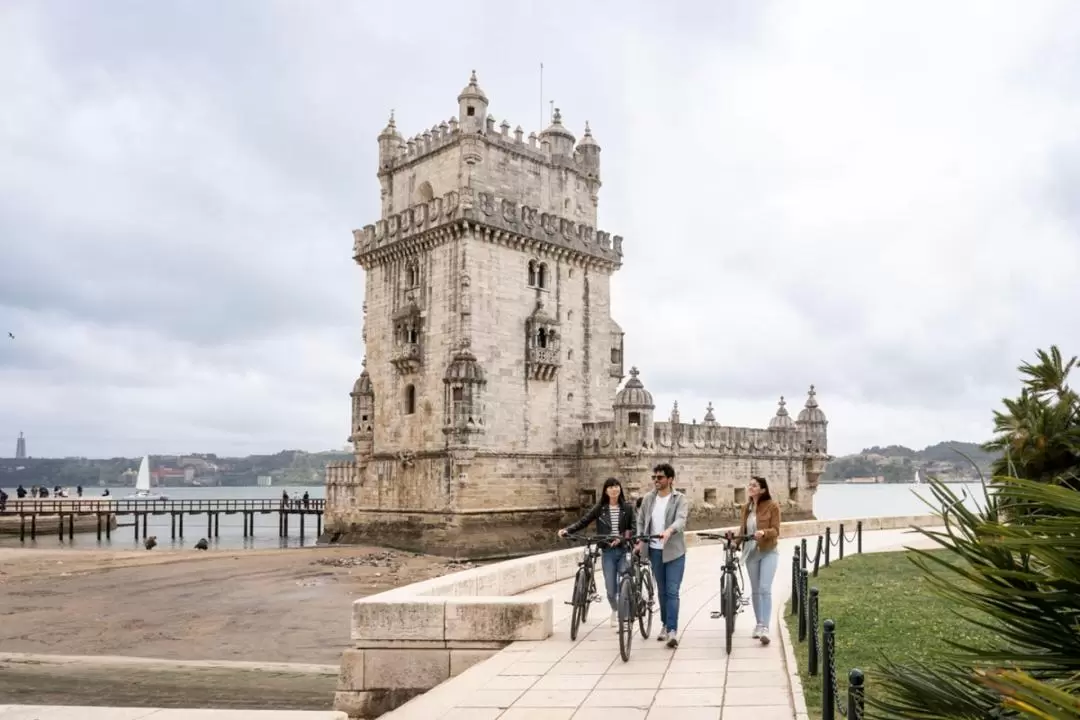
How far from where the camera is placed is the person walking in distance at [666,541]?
405 inches

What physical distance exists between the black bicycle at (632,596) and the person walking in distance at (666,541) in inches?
5.7

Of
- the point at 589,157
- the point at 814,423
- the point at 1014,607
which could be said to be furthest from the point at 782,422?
the point at 1014,607

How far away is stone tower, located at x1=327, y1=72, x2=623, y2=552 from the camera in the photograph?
3409 cm

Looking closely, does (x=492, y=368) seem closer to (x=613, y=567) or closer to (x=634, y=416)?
(x=634, y=416)

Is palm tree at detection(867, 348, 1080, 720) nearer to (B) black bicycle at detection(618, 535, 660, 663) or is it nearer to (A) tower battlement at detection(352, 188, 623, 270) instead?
(B) black bicycle at detection(618, 535, 660, 663)

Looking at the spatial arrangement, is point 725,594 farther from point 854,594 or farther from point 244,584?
point 244,584

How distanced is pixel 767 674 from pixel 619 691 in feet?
4.87

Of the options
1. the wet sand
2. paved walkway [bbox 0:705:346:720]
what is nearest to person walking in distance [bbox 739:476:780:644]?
paved walkway [bbox 0:705:346:720]

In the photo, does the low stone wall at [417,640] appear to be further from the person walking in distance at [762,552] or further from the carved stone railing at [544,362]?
the carved stone railing at [544,362]

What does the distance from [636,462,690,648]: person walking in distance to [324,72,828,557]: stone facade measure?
22922mm

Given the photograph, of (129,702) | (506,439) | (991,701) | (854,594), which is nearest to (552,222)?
(506,439)

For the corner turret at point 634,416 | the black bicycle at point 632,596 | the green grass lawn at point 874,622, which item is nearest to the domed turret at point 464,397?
the corner turret at point 634,416

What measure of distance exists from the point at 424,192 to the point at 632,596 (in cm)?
2986

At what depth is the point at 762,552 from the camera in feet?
34.3
